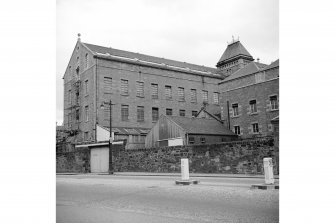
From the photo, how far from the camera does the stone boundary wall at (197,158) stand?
13.6 metres

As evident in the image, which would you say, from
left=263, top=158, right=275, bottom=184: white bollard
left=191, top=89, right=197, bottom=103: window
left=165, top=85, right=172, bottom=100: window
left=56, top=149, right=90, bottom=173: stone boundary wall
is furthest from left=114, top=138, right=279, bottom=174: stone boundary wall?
left=191, top=89, right=197, bottom=103: window

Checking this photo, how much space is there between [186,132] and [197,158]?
581 centimetres

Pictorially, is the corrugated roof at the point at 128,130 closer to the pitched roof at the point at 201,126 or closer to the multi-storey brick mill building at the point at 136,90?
the multi-storey brick mill building at the point at 136,90

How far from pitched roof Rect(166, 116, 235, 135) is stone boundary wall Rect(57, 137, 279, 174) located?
14.3 feet

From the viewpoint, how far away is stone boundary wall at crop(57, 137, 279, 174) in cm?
1355

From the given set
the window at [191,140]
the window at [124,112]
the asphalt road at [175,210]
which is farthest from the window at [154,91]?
the asphalt road at [175,210]

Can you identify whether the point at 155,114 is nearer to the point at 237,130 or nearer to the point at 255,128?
the point at 237,130

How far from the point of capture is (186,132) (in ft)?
71.4

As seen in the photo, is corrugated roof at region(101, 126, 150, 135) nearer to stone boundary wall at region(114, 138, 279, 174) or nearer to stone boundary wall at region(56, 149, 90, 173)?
stone boundary wall at region(56, 149, 90, 173)

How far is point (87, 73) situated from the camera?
28.4 m

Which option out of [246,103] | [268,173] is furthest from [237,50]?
[246,103]
